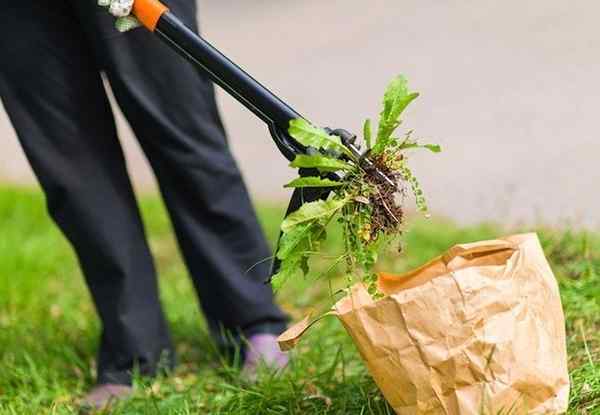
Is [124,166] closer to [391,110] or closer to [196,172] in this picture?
[196,172]

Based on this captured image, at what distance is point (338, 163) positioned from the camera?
1.78 meters

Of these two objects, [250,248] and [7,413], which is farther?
[250,248]

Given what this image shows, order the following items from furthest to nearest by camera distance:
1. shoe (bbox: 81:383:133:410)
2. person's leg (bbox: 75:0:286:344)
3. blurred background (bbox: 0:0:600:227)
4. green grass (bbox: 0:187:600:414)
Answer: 1. blurred background (bbox: 0:0:600:227)
2. shoe (bbox: 81:383:133:410)
3. person's leg (bbox: 75:0:286:344)
4. green grass (bbox: 0:187:600:414)

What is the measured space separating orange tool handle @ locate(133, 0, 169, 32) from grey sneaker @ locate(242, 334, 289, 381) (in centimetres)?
82

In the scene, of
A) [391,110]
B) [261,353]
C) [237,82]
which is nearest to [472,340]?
[391,110]

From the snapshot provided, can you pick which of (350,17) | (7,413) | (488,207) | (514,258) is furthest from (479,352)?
(350,17)

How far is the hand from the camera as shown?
1.93 meters

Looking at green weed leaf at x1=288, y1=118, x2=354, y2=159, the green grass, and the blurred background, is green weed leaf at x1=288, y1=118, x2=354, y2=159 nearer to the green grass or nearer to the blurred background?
the green grass

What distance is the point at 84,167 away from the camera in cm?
238

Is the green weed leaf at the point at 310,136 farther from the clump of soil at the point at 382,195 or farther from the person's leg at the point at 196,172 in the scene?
the person's leg at the point at 196,172

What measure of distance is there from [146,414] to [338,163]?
29.8 inches

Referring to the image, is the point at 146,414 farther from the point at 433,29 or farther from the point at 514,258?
the point at 433,29

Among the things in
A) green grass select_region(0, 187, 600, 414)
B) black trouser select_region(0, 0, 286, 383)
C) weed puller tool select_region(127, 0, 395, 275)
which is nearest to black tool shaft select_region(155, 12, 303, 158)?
weed puller tool select_region(127, 0, 395, 275)

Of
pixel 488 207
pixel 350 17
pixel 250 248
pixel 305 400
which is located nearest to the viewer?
pixel 305 400
